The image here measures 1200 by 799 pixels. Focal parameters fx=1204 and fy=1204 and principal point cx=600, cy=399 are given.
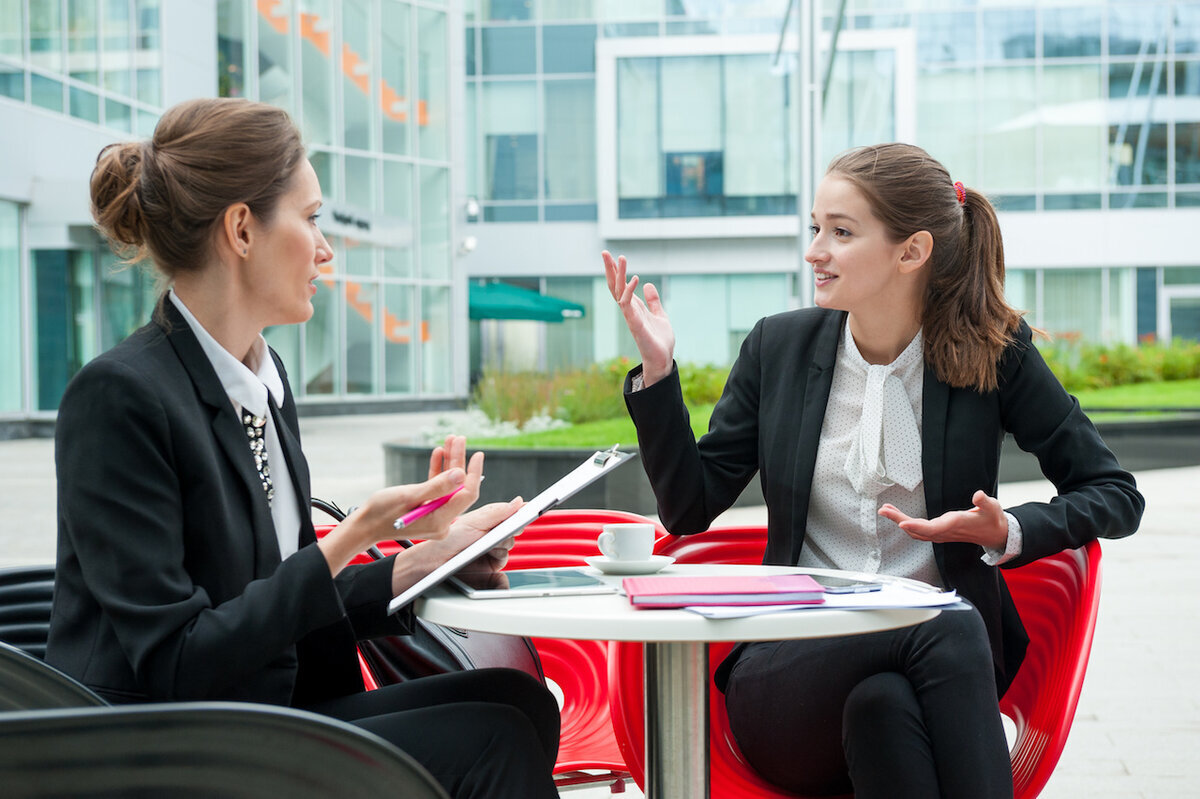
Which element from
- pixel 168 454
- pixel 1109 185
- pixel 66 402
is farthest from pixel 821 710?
pixel 1109 185

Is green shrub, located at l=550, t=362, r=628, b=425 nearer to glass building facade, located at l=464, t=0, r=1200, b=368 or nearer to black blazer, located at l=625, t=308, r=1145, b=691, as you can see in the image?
black blazer, located at l=625, t=308, r=1145, b=691

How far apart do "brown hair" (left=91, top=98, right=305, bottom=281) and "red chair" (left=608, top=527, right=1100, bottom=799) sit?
1090mm

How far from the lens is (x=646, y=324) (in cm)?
237

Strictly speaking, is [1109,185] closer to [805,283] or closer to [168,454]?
[805,283]

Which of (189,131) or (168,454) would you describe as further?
(189,131)

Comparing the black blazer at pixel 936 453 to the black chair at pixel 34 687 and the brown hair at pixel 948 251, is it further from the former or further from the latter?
the black chair at pixel 34 687

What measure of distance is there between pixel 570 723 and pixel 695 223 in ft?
78.4

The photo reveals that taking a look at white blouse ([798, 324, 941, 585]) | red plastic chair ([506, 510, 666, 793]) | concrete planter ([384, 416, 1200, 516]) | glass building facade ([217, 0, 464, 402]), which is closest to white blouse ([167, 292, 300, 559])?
red plastic chair ([506, 510, 666, 793])

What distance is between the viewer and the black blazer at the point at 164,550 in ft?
5.08

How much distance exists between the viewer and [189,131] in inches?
69.9

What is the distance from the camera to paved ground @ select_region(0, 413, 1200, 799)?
133 inches

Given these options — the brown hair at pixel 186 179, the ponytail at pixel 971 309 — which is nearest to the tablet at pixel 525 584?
the brown hair at pixel 186 179

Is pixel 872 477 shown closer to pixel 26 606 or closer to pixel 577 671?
pixel 577 671

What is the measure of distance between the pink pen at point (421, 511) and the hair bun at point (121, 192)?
0.60 meters
